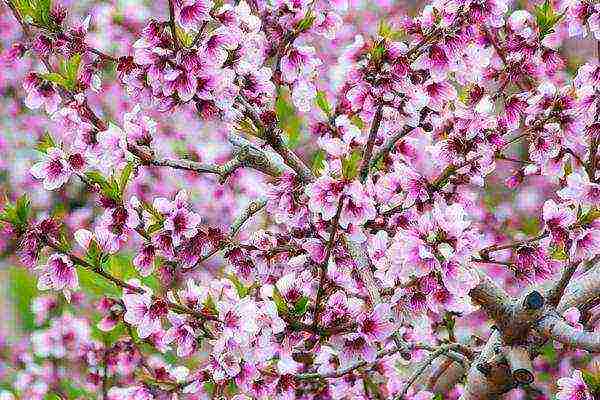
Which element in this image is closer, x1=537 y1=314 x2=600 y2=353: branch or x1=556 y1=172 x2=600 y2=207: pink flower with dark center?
x1=537 y1=314 x2=600 y2=353: branch

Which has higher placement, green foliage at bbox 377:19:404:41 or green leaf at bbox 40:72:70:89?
green leaf at bbox 40:72:70:89

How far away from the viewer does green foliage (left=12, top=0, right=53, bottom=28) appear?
1.73m

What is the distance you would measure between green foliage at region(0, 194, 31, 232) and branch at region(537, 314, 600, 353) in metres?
1.06

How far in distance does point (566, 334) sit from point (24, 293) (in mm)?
3926

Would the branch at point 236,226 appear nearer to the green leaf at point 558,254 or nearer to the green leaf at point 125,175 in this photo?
the green leaf at point 125,175

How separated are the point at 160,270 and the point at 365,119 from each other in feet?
1.76

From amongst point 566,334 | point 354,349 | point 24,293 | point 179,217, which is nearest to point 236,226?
point 179,217

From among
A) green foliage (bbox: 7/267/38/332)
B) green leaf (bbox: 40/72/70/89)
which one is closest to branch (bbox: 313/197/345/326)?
green leaf (bbox: 40/72/70/89)

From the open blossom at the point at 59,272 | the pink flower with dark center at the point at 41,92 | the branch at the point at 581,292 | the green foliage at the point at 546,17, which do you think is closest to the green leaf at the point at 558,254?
the branch at the point at 581,292

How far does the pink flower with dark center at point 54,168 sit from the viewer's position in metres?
1.81

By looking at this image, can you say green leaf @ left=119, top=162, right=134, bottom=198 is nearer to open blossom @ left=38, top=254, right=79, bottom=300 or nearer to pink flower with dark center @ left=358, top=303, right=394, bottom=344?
open blossom @ left=38, top=254, right=79, bottom=300

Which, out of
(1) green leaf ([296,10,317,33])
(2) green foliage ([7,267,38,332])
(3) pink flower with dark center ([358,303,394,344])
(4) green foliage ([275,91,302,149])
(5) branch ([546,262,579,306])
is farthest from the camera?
(2) green foliage ([7,267,38,332])

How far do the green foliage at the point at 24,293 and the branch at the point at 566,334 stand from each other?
3590mm

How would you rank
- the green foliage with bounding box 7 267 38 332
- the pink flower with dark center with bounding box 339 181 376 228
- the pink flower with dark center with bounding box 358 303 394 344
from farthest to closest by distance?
the green foliage with bounding box 7 267 38 332
the pink flower with dark center with bounding box 358 303 394 344
the pink flower with dark center with bounding box 339 181 376 228
